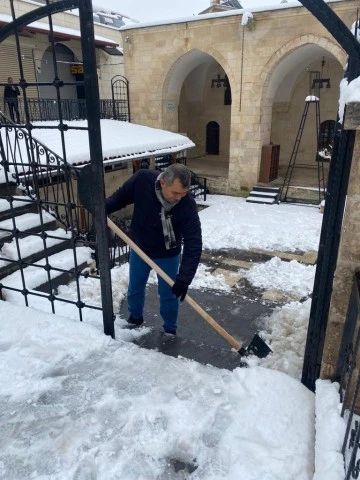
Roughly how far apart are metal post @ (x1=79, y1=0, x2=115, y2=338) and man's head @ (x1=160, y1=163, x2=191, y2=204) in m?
0.63

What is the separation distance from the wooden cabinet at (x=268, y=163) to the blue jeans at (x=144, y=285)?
10.8 meters

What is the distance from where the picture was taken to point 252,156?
13.5 meters

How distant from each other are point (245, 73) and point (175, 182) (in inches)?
438

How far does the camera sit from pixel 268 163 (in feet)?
44.9

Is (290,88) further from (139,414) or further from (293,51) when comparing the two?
(139,414)

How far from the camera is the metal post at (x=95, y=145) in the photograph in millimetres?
2447

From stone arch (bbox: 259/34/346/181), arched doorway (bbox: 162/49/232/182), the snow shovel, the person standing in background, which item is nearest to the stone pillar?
the snow shovel

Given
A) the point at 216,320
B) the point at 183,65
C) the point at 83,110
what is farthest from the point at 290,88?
the point at 216,320

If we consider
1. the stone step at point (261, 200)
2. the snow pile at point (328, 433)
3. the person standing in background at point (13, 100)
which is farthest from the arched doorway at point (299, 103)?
the snow pile at point (328, 433)

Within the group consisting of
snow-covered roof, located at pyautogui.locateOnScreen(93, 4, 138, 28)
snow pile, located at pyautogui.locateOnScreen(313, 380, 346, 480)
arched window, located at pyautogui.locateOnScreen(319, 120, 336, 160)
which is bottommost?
snow pile, located at pyautogui.locateOnScreen(313, 380, 346, 480)

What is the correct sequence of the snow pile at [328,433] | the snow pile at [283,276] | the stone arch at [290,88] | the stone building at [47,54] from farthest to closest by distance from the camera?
the stone building at [47,54], the stone arch at [290,88], the snow pile at [283,276], the snow pile at [328,433]

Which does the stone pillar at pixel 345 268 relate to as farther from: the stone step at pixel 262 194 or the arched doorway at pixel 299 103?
the arched doorway at pixel 299 103

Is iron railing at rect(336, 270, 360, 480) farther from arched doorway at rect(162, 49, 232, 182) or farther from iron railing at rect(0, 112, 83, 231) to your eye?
arched doorway at rect(162, 49, 232, 182)

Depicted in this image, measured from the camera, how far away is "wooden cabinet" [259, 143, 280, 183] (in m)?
13.5
